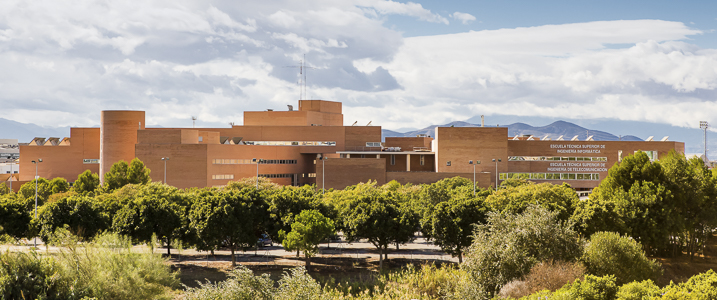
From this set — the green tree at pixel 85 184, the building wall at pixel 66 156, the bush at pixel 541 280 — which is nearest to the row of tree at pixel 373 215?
the bush at pixel 541 280

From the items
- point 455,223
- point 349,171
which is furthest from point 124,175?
point 455,223

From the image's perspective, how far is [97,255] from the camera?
2619 centimetres

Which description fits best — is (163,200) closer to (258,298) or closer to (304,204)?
(304,204)

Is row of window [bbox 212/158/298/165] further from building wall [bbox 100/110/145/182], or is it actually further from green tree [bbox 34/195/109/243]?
green tree [bbox 34/195/109/243]

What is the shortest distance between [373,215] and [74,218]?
75.8 ft

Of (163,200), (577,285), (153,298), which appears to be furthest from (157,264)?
(577,285)

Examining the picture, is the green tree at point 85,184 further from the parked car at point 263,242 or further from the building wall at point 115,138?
the parked car at point 263,242

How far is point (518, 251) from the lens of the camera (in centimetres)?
2692

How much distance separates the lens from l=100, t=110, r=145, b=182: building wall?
9312 centimetres

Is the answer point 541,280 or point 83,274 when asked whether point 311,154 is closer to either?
point 83,274

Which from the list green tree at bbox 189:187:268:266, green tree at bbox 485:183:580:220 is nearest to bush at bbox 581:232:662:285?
green tree at bbox 485:183:580:220

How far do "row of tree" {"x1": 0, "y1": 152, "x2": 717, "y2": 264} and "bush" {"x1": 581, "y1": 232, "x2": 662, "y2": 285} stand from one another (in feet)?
20.1

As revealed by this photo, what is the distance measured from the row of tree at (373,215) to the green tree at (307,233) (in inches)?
2.8

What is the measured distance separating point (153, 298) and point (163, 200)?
17.5m
